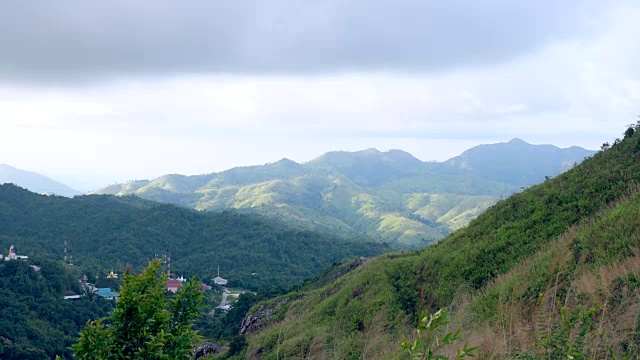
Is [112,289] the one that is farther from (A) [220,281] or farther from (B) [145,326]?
(B) [145,326]

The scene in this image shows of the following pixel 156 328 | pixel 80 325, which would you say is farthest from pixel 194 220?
pixel 156 328

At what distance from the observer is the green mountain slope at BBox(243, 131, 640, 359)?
4887 millimetres

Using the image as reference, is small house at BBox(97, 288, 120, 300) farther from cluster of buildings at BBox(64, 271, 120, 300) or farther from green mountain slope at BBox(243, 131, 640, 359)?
green mountain slope at BBox(243, 131, 640, 359)

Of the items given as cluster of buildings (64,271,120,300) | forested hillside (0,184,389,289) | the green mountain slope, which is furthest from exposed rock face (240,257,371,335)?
forested hillside (0,184,389,289)

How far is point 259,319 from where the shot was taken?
30406 millimetres

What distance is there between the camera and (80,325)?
1903 inches

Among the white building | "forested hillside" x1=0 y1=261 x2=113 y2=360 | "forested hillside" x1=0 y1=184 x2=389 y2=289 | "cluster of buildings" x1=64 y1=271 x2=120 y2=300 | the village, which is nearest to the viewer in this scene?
"forested hillside" x1=0 y1=261 x2=113 y2=360

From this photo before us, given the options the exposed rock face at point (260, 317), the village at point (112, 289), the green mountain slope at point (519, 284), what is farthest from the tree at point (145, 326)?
the village at point (112, 289)

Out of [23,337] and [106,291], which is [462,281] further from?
[106,291]

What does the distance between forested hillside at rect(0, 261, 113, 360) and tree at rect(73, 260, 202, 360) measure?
3228 centimetres

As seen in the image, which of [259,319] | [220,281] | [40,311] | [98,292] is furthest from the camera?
[220,281]

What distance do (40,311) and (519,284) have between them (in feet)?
165

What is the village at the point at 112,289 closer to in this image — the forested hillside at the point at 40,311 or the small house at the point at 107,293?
the small house at the point at 107,293

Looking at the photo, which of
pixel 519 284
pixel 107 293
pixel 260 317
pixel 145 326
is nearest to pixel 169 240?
pixel 107 293
